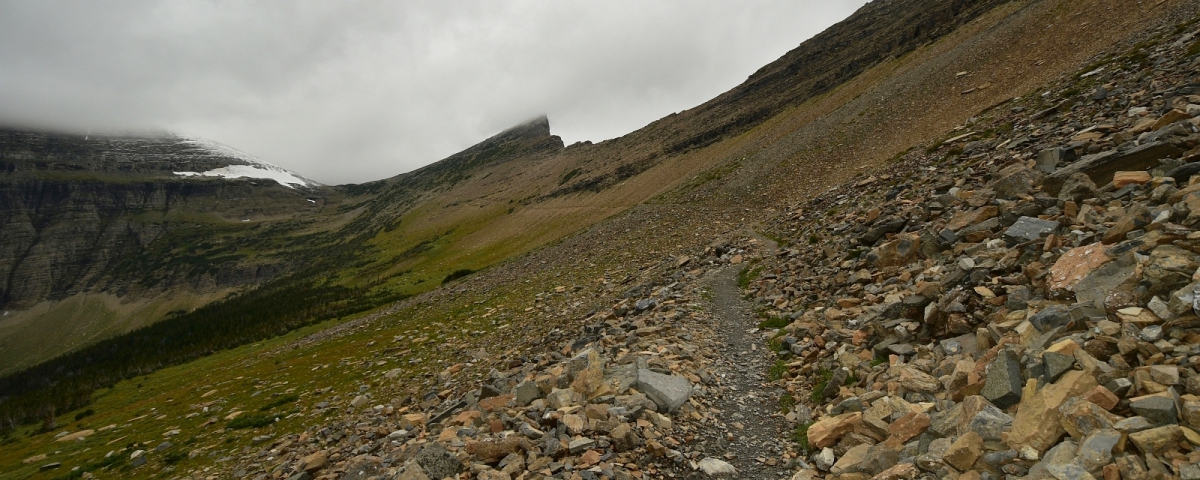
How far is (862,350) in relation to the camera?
1114cm

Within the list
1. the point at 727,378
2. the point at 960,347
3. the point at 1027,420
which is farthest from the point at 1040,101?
the point at 1027,420

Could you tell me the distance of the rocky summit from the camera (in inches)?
246

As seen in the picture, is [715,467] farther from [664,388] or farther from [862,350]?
[862,350]

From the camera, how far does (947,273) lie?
1170cm

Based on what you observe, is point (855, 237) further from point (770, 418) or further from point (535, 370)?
point (535, 370)

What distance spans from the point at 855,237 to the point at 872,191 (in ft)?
26.8

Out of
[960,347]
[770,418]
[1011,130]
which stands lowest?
[770,418]

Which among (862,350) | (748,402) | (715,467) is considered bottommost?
(748,402)

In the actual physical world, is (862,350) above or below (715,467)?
above

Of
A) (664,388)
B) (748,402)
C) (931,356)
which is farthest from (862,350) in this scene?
(664,388)

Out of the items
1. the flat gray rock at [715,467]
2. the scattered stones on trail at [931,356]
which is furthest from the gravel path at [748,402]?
the flat gray rock at [715,467]

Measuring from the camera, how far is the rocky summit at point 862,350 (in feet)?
20.5

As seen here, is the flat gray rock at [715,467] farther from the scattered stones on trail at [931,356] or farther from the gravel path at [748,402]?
the gravel path at [748,402]

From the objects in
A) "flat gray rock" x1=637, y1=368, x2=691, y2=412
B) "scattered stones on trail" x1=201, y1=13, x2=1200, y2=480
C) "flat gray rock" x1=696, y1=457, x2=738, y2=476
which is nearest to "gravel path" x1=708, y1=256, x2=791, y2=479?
"scattered stones on trail" x1=201, y1=13, x2=1200, y2=480
